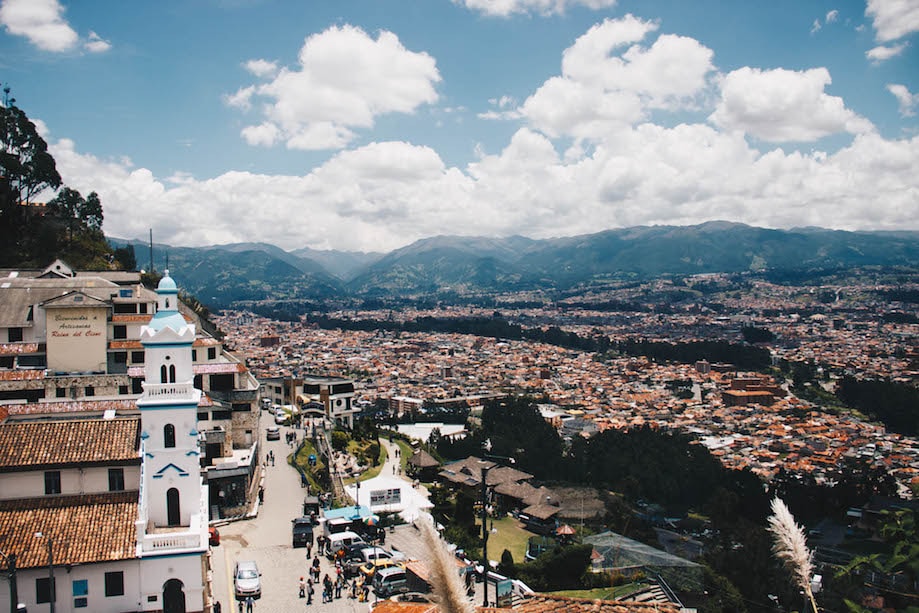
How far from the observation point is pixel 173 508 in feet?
43.8

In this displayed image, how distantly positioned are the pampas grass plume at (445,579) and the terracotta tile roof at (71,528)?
10.6 metres

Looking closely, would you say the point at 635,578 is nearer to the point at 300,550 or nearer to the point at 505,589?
the point at 505,589

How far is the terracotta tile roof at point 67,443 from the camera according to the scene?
12695mm

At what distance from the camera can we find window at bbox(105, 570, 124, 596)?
38.5 feet

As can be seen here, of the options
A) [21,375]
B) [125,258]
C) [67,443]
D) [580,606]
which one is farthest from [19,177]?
[580,606]

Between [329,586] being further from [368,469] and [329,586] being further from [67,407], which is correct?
[368,469]

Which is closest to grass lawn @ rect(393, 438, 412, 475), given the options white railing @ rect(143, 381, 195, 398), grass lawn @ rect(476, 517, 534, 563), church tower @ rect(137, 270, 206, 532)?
grass lawn @ rect(476, 517, 534, 563)

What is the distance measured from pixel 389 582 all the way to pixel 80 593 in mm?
5735

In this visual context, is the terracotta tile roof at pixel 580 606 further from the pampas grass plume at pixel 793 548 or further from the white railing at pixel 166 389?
the white railing at pixel 166 389

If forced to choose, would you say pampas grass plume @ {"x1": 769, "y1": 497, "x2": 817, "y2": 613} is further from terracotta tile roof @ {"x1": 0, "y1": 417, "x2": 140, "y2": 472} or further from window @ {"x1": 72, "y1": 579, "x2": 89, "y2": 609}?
terracotta tile roof @ {"x1": 0, "y1": 417, "x2": 140, "y2": 472}

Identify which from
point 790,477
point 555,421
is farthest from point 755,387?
point 790,477

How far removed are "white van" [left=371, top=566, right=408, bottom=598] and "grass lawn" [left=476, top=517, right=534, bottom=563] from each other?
6.53 metres

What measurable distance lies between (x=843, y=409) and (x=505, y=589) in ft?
160

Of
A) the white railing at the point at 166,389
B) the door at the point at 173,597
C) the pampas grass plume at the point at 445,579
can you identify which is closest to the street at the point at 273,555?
the door at the point at 173,597
